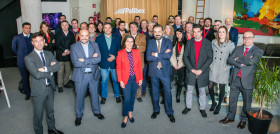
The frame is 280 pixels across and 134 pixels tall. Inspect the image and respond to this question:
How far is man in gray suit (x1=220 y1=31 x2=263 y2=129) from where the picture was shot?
145 inches

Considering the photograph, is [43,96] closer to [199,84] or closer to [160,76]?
[160,76]

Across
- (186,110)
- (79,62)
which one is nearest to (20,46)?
(79,62)

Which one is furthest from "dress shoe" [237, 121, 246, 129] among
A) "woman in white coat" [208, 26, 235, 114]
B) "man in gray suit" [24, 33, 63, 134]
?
"man in gray suit" [24, 33, 63, 134]

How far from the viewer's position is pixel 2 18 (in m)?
10.1

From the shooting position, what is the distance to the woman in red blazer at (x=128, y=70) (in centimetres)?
380

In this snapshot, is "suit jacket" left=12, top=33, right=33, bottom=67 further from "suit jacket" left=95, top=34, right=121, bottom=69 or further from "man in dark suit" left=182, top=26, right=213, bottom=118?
"man in dark suit" left=182, top=26, right=213, bottom=118

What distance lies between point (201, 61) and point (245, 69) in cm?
79

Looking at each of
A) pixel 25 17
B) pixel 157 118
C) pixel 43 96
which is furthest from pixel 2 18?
pixel 157 118

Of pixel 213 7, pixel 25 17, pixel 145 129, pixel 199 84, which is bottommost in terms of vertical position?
pixel 145 129

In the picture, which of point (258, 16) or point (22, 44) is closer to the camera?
point (22, 44)

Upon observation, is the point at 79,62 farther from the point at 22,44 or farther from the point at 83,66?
the point at 22,44

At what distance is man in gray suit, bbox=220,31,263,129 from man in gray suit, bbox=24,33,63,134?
3.02 meters

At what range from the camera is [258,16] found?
29.7 ft

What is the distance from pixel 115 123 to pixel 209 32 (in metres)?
3.73
